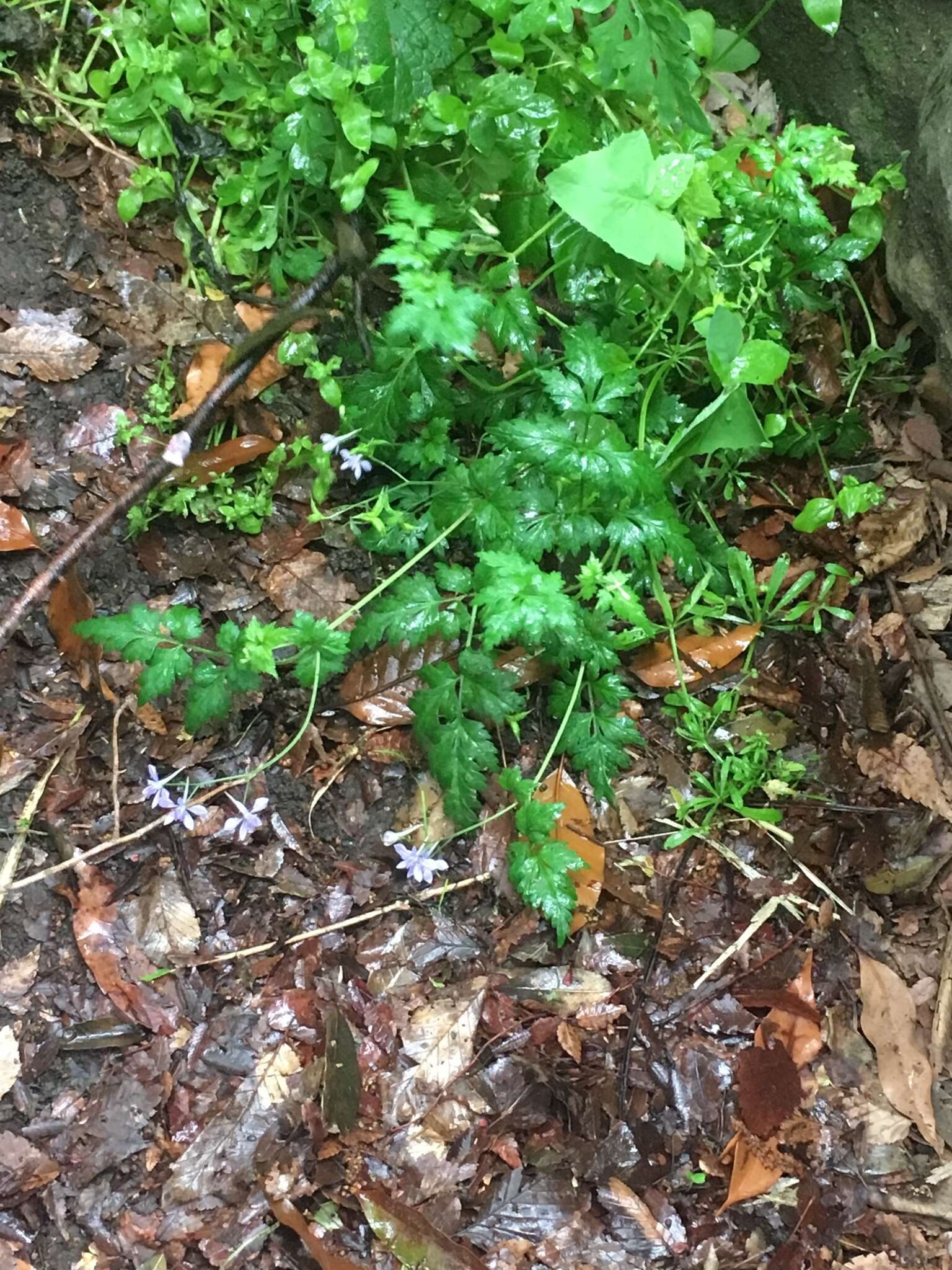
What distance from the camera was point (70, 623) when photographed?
192 cm

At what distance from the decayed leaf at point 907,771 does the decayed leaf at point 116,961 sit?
173 cm

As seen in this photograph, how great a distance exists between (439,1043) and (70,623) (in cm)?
121

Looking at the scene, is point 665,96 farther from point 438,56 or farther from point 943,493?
point 943,493

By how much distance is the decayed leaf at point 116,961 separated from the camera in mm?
1792

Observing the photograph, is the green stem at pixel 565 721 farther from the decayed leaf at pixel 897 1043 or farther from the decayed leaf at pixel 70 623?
the decayed leaf at pixel 70 623

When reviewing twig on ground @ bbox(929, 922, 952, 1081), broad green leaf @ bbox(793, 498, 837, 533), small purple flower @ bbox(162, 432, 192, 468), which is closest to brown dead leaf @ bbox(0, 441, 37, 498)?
small purple flower @ bbox(162, 432, 192, 468)

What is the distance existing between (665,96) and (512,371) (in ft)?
2.21

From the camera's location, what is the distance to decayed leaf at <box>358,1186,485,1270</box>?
5.52ft

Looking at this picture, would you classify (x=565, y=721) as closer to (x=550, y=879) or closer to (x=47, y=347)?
(x=550, y=879)

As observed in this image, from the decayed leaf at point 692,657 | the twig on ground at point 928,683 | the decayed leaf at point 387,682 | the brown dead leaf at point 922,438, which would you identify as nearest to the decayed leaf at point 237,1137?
the decayed leaf at point 387,682

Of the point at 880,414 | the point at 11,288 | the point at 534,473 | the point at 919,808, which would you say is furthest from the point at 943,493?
the point at 11,288

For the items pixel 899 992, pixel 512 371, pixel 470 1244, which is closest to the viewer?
pixel 470 1244

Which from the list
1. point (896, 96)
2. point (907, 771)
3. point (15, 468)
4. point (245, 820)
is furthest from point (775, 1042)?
point (896, 96)

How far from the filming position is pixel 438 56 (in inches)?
71.5
